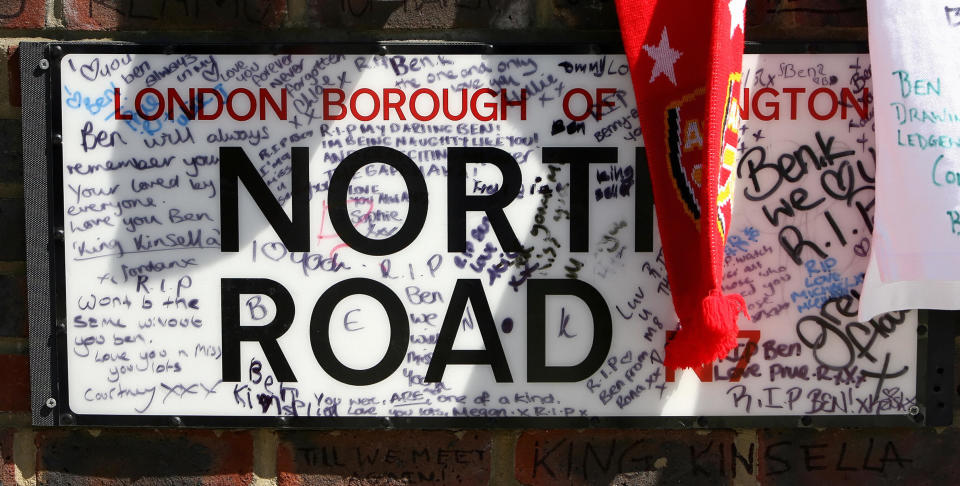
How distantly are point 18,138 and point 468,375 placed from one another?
2.52ft

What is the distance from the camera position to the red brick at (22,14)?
112 cm

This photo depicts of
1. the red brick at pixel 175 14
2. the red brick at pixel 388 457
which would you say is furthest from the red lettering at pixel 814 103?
the red brick at pixel 175 14

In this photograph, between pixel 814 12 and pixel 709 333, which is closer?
pixel 709 333

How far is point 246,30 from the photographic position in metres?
1.11

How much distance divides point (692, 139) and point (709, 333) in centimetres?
26

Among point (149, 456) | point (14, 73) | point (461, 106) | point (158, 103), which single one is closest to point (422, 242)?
point (461, 106)

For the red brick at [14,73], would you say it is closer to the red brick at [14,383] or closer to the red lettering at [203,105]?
the red lettering at [203,105]

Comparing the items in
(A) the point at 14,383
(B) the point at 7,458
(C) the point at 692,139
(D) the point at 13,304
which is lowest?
(B) the point at 7,458

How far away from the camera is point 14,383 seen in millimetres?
1150

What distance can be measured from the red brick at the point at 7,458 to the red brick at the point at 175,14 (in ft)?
2.10

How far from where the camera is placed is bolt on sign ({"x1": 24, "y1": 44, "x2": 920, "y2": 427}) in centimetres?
109

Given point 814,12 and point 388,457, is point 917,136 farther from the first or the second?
point 388,457

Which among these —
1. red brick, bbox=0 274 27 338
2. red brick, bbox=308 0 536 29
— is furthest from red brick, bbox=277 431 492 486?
red brick, bbox=308 0 536 29

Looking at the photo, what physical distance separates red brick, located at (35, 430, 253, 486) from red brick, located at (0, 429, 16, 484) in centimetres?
5
